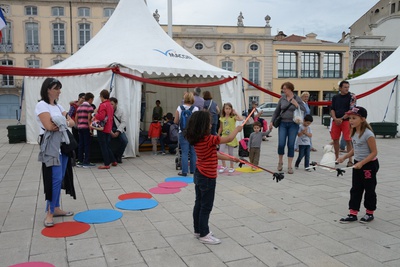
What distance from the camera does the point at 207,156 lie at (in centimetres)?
376

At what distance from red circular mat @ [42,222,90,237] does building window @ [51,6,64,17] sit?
34.8 m

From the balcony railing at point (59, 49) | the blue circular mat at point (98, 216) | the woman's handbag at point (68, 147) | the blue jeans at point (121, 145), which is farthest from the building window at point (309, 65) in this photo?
the woman's handbag at point (68, 147)

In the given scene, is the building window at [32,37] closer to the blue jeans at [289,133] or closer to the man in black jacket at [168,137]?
the man in black jacket at [168,137]

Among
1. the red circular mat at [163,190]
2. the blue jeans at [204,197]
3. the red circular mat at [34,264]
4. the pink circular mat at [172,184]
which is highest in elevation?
the blue jeans at [204,197]

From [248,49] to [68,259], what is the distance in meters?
35.7

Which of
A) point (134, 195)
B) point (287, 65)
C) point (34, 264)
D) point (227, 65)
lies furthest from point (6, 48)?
point (34, 264)

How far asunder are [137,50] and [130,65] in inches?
43.8

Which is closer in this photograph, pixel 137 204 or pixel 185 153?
pixel 137 204

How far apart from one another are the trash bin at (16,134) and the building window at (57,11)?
2566cm

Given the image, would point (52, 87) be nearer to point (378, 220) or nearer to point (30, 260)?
point (30, 260)

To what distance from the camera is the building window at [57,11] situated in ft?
114

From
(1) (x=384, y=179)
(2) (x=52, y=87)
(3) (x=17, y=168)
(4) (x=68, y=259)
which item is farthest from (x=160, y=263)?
(3) (x=17, y=168)

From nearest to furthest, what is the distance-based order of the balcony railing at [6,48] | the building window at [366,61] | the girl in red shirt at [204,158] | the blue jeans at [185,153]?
the girl in red shirt at [204,158] < the blue jeans at [185,153] < the balcony railing at [6,48] < the building window at [366,61]

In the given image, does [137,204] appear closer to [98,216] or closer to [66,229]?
[98,216]
